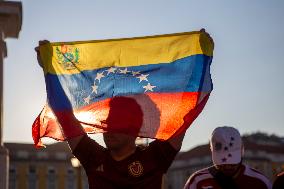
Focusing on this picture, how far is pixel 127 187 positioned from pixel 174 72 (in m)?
1.53

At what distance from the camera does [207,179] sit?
4.70 metres

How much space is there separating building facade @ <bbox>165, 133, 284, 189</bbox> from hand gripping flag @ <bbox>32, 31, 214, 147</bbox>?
228 ft

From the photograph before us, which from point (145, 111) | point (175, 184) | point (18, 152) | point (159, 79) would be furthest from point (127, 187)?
point (175, 184)

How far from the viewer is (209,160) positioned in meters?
76.2

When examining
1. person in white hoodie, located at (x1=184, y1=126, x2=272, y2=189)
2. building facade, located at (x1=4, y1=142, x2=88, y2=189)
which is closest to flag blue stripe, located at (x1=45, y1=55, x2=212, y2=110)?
person in white hoodie, located at (x1=184, y1=126, x2=272, y2=189)

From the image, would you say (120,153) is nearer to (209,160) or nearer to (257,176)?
(257,176)

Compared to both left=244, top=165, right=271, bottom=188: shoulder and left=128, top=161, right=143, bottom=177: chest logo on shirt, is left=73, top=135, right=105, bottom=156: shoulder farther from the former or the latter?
left=244, top=165, right=271, bottom=188: shoulder

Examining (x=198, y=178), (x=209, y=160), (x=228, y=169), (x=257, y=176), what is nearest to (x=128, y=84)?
(x=198, y=178)

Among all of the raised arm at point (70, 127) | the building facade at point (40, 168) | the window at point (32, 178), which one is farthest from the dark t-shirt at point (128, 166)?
the window at point (32, 178)

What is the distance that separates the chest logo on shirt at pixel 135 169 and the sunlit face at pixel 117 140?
0.63ft

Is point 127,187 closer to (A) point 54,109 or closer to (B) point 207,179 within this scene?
(B) point 207,179

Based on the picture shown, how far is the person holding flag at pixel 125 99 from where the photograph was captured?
4.74 meters

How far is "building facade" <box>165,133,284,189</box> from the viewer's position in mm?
76812

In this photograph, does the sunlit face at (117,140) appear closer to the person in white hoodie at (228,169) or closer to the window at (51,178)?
the person in white hoodie at (228,169)
